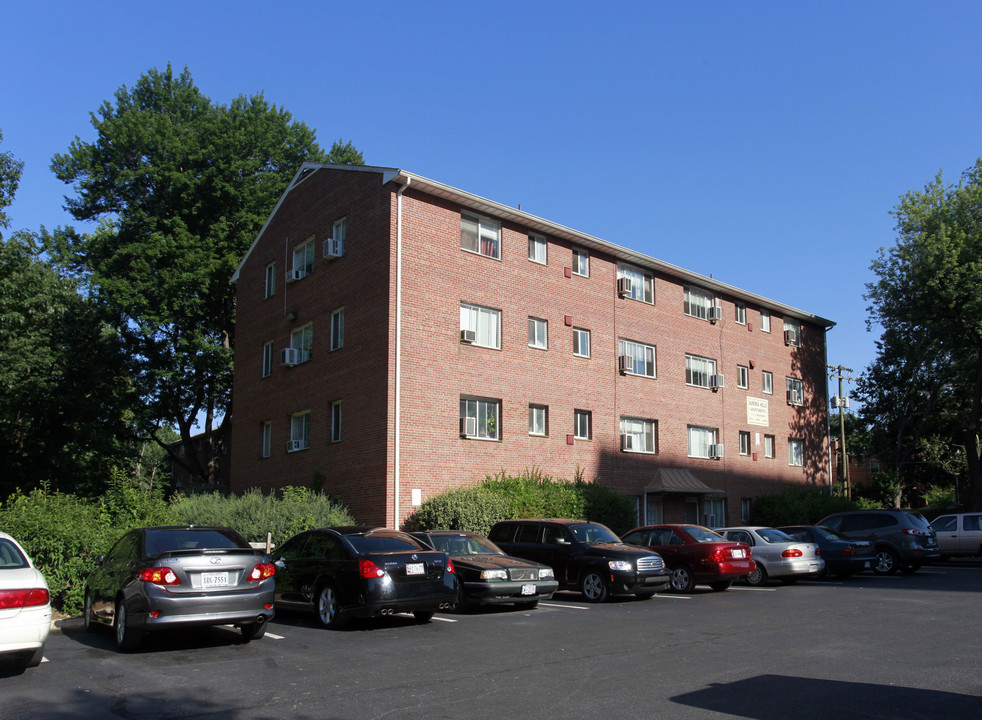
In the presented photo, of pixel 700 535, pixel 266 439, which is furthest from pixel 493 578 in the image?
pixel 266 439

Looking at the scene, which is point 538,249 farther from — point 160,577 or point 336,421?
point 160,577

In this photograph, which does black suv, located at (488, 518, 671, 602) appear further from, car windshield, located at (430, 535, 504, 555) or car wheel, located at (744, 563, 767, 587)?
car wheel, located at (744, 563, 767, 587)

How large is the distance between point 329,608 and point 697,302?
24.7 metres

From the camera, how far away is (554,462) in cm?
2647

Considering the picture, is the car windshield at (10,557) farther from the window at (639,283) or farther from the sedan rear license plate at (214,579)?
the window at (639,283)

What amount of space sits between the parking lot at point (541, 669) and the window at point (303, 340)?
1441 centimetres

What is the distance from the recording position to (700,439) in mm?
32844

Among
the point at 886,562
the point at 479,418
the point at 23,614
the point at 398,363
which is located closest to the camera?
the point at 23,614

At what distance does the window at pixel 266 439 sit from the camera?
29406 mm

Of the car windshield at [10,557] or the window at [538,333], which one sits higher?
the window at [538,333]

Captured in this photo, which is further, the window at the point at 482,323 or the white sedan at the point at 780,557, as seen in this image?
the window at the point at 482,323

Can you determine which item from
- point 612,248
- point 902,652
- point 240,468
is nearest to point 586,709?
point 902,652

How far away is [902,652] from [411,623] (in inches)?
271

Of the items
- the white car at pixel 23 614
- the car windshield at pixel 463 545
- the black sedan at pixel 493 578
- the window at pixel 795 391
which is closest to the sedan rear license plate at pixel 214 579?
the white car at pixel 23 614
